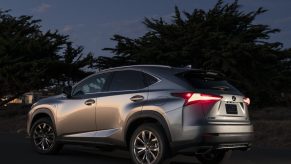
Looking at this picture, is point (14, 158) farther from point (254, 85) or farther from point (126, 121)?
point (254, 85)

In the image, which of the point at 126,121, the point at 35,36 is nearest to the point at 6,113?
the point at 35,36

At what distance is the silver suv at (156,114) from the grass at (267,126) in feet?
15.1

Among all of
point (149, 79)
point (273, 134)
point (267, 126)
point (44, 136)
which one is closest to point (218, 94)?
point (149, 79)

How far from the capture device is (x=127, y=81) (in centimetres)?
1004

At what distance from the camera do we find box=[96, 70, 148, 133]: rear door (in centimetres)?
957

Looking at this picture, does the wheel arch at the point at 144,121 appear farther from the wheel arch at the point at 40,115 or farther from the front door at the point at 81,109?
the wheel arch at the point at 40,115

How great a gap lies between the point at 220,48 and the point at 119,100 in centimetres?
1240

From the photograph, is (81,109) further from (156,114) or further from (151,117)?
(156,114)

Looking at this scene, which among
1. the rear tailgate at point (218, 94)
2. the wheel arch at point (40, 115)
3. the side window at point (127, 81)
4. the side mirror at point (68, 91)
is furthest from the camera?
the wheel arch at point (40, 115)

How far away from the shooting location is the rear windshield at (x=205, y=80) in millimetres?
9209

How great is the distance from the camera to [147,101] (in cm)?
934

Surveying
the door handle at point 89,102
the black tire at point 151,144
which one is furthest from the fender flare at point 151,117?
the door handle at point 89,102

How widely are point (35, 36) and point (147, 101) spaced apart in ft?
60.2

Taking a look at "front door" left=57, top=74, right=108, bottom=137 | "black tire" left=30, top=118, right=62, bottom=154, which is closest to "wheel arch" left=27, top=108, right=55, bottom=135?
"black tire" left=30, top=118, right=62, bottom=154
